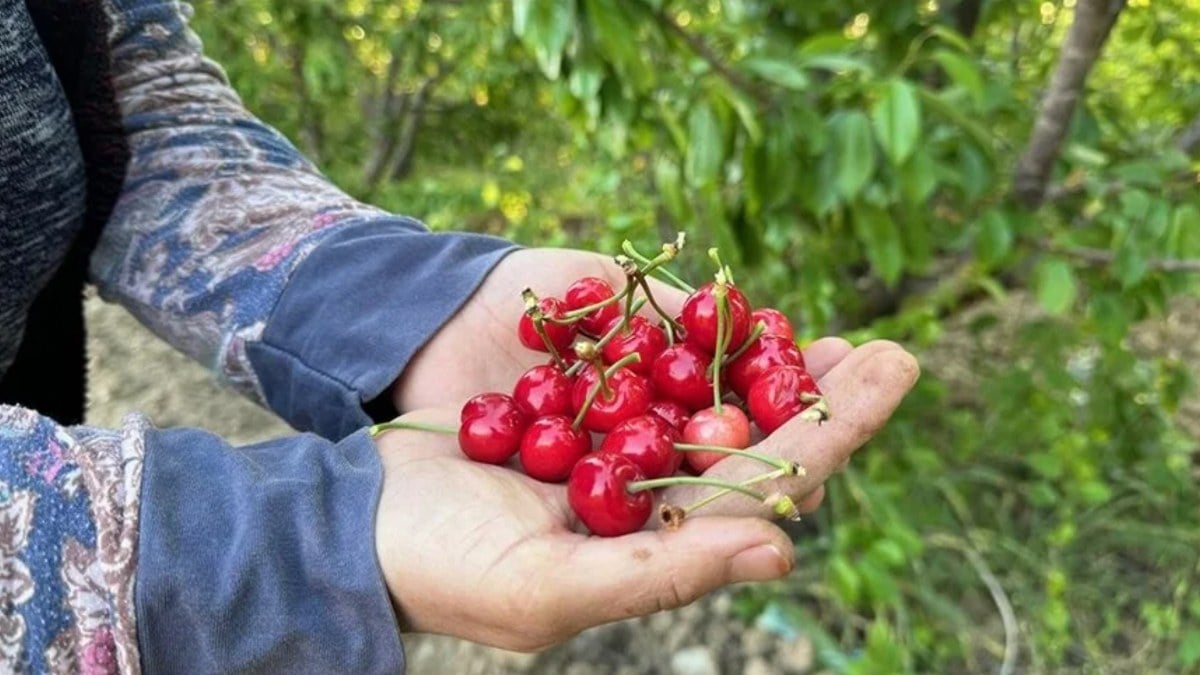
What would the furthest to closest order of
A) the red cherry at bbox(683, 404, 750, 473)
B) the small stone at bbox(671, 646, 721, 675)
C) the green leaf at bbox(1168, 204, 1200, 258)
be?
the small stone at bbox(671, 646, 721, 675) → the green leaf at bbox(1168, 204, 1200, 258) → the red cherry at bbox(683, 404, 750, 473)

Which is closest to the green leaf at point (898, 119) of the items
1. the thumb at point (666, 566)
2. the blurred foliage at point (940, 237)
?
the blurred foliage at point (940, 237)

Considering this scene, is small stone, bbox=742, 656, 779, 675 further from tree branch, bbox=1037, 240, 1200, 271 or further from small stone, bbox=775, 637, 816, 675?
tree branch, bbox=1037, 240, 1200, 271

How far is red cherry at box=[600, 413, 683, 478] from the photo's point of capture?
89 cm

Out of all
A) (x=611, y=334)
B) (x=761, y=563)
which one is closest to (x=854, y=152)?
(x=611, y=334)

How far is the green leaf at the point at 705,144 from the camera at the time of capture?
1556mm

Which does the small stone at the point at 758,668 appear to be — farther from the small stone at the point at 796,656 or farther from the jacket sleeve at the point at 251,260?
the jacket sleeve at the point at 251,260

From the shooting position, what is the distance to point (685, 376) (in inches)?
39.2

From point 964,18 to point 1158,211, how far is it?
0.76 metres

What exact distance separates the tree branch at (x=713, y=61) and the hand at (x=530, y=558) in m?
0.90

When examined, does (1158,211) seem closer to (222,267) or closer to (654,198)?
(654,198)

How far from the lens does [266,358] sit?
1097 mm

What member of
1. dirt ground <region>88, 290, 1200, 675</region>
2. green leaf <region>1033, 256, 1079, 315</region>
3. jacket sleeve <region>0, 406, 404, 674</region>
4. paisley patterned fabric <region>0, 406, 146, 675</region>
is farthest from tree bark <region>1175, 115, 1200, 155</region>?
paisley patterned fabric <region>0, 406, 146, 675</region>

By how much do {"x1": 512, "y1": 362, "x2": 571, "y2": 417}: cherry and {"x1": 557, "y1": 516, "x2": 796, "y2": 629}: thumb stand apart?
268mm

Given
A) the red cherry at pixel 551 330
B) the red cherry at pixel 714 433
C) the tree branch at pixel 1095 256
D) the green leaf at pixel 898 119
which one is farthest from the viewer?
the tree branch at pixel 1095 256
